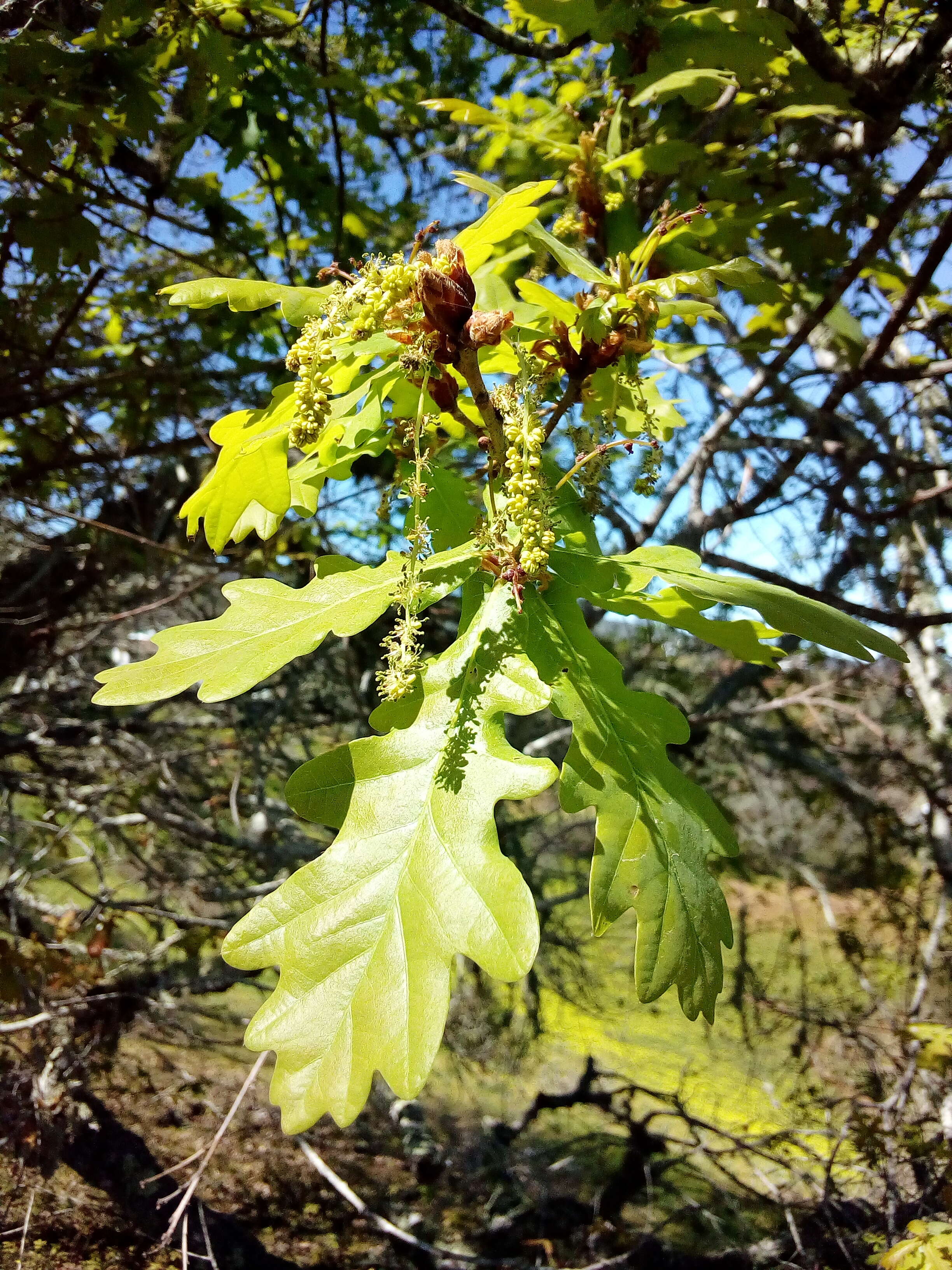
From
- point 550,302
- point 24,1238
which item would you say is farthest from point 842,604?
point 24,1238

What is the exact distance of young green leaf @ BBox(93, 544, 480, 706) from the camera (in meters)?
0.96

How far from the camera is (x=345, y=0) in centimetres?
262

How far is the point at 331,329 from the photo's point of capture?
1007mm

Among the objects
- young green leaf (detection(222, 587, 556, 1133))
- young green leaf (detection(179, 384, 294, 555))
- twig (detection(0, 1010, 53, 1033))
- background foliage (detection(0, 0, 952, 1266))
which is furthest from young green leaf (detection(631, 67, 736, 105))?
twig (detection(0, 1010, 53, 1033))

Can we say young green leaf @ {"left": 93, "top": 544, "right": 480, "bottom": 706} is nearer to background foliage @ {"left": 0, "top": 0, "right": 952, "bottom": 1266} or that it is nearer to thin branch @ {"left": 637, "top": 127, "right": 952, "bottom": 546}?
background foliage @ {"left": 0, "top": 0, "right": 952, "bottom": 1266}

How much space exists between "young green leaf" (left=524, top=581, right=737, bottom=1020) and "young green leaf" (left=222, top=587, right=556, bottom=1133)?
0.06 m

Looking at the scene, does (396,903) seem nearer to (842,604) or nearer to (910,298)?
(842,604)

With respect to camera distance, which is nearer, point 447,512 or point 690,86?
point 447,512

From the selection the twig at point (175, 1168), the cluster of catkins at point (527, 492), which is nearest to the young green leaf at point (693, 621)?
the cluster of catkins at point (527, 492)

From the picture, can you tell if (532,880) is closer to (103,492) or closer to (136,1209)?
(136,1209)

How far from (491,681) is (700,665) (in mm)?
5031

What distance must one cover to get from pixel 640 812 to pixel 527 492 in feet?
1.43

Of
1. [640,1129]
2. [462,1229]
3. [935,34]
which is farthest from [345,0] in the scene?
[462,1229]

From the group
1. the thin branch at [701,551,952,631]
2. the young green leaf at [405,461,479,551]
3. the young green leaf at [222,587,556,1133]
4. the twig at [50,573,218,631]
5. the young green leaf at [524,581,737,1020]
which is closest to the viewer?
the young green leaf at [222,587,556,1133]
